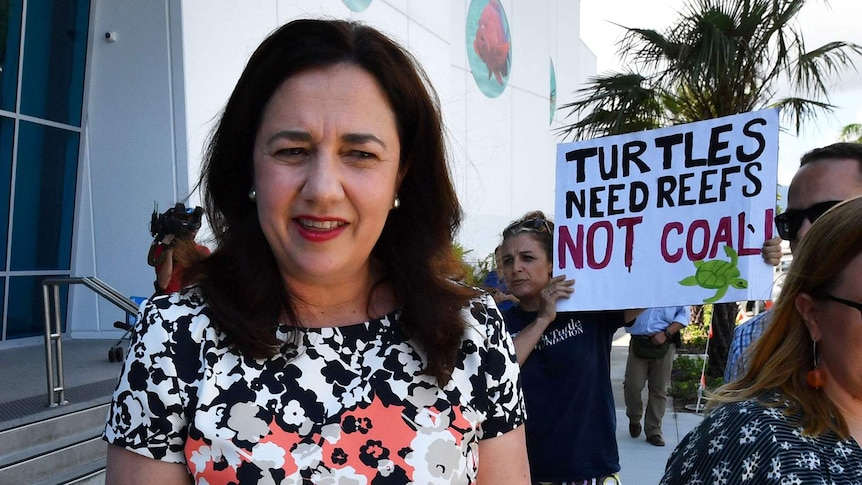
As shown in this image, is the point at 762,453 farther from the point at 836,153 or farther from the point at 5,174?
the point at 5,174

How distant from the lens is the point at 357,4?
12.5 m

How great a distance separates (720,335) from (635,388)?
2935 mm

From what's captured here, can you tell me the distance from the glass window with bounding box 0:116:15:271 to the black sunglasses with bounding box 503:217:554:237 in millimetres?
8075

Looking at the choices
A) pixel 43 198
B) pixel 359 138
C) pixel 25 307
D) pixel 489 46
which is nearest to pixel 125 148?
pixel 43 198

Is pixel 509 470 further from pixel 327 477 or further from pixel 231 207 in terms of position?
pixel 231 207

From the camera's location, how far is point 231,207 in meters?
1.57

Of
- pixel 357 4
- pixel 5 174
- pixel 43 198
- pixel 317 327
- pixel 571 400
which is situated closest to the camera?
pixel 317 327

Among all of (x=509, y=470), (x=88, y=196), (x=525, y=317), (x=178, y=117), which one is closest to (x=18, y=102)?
(x=88, y=196)

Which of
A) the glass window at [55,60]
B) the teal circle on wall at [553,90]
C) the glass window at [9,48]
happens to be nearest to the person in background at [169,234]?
the glass window at [9,48]

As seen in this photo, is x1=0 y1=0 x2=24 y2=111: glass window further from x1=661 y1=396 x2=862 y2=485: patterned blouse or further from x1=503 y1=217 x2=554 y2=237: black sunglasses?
x1=661 y1=396 x2=862 y2=485: patterned blouse

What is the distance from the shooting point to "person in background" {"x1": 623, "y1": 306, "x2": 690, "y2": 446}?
697 centimetres

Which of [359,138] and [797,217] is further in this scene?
[797,217]

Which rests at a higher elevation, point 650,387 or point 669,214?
point 669,214

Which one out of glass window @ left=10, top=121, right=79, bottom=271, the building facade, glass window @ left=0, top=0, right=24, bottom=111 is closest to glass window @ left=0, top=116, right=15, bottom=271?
the building facade
